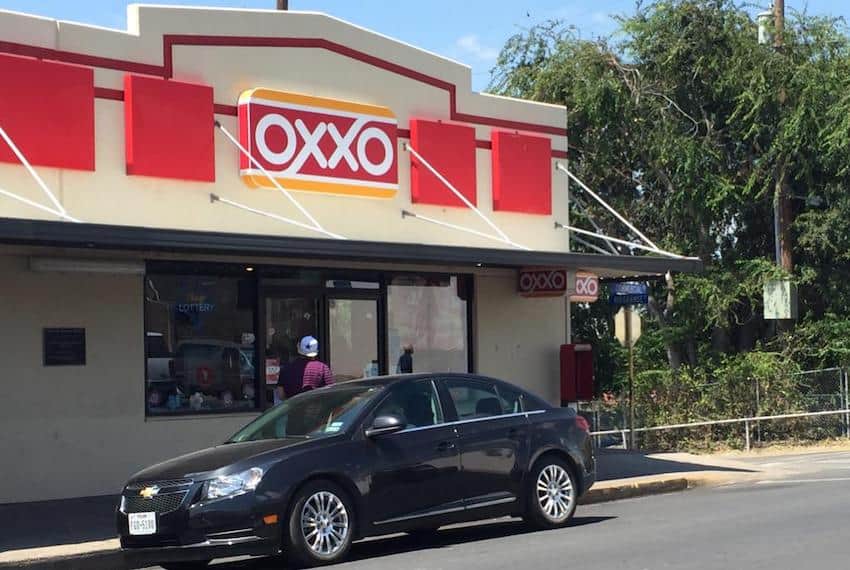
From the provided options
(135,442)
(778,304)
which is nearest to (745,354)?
(778,304)

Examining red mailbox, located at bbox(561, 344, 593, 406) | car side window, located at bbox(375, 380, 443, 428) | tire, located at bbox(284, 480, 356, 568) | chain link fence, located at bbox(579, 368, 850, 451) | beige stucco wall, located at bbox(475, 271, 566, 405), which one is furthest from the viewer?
chain link fence, located at bbox(579, 368, 850, 451)

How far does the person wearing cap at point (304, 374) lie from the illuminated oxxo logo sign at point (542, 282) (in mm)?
4716

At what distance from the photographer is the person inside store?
17.8 meters

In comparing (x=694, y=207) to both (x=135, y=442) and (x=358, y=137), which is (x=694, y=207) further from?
(x=135, y=442)

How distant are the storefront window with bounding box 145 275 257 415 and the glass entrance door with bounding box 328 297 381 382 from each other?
51.5 inches

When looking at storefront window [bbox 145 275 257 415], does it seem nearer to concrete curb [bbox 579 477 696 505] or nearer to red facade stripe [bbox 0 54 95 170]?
red facade stripe [bbox 0 54 95 170]

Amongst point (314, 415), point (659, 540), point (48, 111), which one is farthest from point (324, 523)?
point (48, 111)

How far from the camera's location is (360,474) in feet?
34.5

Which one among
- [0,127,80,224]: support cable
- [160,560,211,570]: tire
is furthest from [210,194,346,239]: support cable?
[160,560,211,570]: tire

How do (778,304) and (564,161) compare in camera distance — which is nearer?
(564,161)

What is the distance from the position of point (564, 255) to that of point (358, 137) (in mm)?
3216

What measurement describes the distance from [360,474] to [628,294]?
9581 millimetres

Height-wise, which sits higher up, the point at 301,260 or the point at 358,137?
the point at 358,137

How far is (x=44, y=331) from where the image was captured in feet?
46.1
